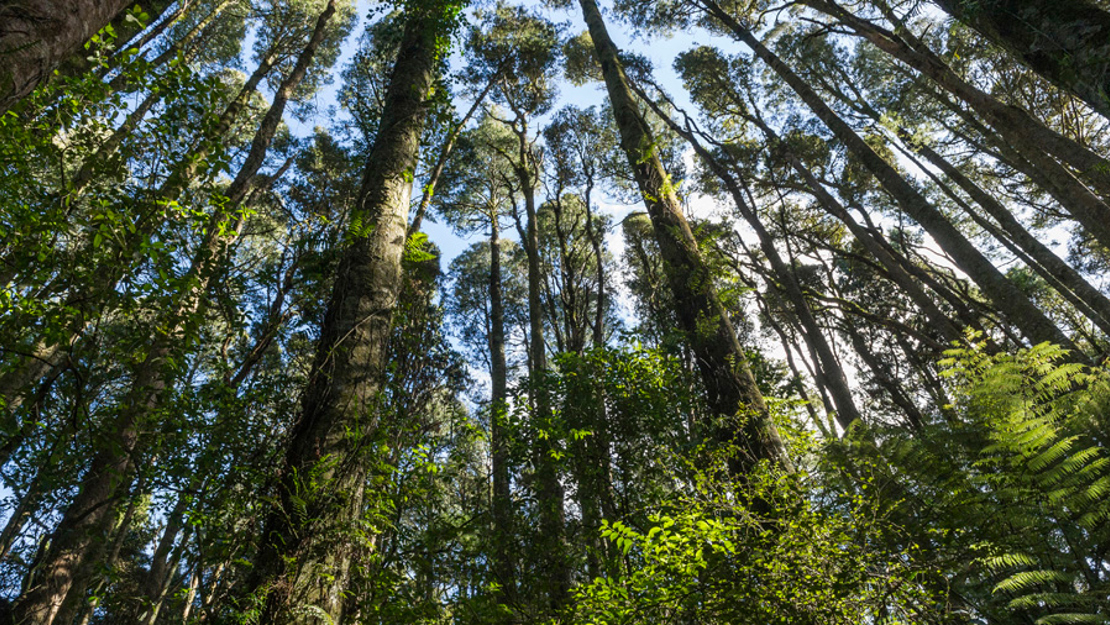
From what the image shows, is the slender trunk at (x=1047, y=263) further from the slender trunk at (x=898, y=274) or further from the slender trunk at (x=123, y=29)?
the slender trunk at (x=123, y=29)

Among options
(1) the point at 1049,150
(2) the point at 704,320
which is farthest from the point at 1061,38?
(2) the point at 704,320

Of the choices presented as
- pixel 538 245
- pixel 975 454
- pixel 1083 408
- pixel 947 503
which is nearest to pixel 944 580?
pixel 947 503

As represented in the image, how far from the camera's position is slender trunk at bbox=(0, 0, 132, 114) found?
1.65 m

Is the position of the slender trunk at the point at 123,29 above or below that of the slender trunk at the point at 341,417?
above

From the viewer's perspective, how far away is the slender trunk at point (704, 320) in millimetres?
3154

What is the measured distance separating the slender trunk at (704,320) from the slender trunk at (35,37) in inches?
129

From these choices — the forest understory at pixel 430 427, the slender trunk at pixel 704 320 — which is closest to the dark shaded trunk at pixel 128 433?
the forest understory at pixel 430 427

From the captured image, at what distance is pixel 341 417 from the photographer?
8.70ft

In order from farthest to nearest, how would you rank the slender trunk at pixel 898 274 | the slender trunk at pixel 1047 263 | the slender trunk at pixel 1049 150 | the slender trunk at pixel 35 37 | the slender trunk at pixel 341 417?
the slender trunk at pixel 898 274
the slender trunk at pixel 1047 263
the slender trunk at pixel 1049 150
the slender trunk at pixel 341 417
the slender trunk at pixel 35 37

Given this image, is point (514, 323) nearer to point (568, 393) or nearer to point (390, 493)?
point (568, 393)

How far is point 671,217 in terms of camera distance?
4.44 metres

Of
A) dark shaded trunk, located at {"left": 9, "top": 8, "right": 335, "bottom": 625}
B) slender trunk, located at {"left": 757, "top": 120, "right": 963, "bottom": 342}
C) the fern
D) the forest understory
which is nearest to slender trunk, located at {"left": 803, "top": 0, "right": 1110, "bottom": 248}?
the forest understory

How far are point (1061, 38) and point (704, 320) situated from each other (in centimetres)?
273

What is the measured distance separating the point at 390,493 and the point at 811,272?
1604 centimetres
